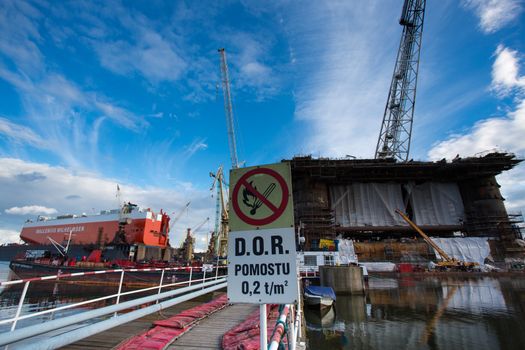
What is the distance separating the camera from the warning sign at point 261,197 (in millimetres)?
2615

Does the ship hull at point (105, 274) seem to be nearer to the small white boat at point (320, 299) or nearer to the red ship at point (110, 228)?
the red ship at point (110, 228)

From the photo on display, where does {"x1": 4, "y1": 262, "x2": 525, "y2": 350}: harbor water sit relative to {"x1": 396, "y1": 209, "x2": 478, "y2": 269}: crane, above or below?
below

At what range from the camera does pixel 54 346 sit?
180cm

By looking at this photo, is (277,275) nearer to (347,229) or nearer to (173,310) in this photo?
(173,310)

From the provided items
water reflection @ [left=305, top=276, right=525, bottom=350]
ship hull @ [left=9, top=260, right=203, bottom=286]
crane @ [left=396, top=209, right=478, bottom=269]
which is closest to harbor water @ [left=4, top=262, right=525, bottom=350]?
water reflection @ [left=305, top=276, right=525, bottom=350]

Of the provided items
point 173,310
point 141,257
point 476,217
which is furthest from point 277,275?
point 476,217

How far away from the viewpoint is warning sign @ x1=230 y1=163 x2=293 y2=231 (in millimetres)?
2615

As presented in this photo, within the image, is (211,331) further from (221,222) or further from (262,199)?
(221,222)

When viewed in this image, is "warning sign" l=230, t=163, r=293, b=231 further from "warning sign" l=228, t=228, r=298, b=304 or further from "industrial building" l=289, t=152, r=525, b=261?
"industrial building" l=289, t=152, r=525, b=261

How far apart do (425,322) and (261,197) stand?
1810cm

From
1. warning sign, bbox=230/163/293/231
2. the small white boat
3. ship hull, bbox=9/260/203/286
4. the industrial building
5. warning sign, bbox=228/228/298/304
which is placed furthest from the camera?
the industrial building

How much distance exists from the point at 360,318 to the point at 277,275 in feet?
57.5

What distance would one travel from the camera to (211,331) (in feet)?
26.3

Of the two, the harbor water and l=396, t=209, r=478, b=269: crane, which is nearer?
the harbor water
